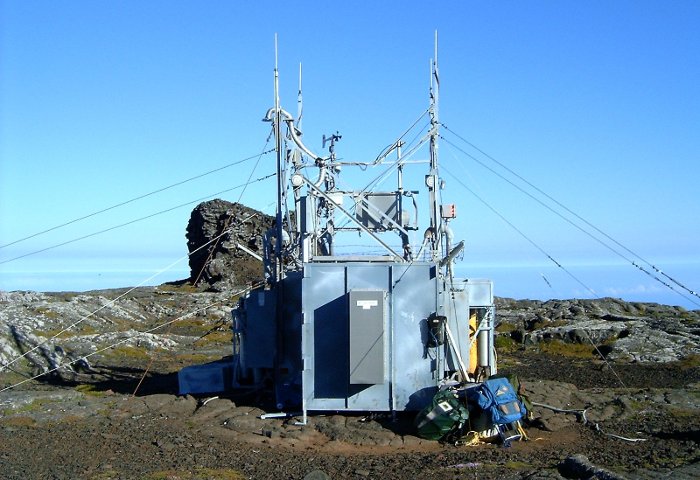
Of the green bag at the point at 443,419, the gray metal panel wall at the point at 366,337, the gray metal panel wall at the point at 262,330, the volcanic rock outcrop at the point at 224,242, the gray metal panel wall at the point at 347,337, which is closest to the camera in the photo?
the green bag at the point at 443,419

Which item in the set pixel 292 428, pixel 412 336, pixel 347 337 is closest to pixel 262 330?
pixel 347 337

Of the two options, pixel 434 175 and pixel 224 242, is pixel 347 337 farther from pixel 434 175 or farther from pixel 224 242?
pixel 224 242

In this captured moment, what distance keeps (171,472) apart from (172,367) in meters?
14.3

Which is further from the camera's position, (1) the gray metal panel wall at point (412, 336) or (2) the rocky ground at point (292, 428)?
(1) the gray metal panel wall at point (412, 336)

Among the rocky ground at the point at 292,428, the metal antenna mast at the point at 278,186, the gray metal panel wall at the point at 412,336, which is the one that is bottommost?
the rocky ground at the point at 292,428

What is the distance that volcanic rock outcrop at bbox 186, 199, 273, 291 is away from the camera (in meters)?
52.7

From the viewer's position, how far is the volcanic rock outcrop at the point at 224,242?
173 feet

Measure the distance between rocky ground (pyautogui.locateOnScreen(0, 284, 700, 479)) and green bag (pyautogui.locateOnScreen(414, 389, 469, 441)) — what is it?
27cm

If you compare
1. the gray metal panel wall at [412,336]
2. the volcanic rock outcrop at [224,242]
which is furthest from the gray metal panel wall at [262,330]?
the volcanic rock outcrop at [224,242]

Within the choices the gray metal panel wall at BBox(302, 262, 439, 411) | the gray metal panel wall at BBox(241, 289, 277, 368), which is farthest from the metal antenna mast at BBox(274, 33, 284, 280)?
the gray metal panel wall at BBox(302, 262, 439, 411)

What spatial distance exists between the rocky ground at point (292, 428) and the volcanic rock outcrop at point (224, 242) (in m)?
23.6

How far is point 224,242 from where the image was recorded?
171ft

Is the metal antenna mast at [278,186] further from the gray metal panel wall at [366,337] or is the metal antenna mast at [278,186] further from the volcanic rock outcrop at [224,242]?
the volcanic rock outcrop at [224,242]

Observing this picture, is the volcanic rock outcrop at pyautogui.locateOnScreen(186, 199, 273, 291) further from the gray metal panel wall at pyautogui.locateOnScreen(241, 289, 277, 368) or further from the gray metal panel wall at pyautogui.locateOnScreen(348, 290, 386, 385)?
the gray metal panel wall at pyautogui.locateOnScreen(348, 290, 386, 385)
